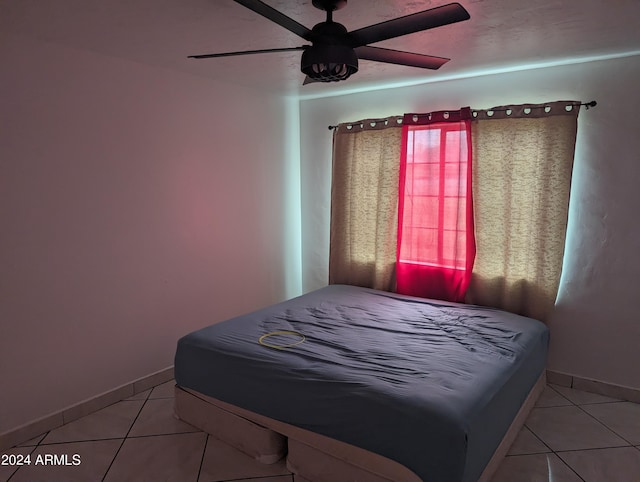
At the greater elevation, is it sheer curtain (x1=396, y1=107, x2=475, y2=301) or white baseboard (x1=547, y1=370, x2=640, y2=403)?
sheer curtain (x1=396, y1=107, x2=475, y2=301)

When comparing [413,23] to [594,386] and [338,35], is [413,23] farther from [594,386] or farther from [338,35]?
[594,386]

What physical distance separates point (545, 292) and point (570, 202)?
0.64 metres

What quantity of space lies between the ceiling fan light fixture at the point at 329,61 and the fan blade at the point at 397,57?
0.19 m

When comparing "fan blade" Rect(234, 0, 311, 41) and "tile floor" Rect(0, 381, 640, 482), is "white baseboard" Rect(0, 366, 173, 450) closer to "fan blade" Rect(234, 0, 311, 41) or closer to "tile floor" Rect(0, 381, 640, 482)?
"tile floor" Rect(0, 381, 640, 482)

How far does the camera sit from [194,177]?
3383 mm

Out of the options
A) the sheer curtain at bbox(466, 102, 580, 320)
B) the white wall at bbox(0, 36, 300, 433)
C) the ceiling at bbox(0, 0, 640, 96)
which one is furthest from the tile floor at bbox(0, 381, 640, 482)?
the ceiling at bbox(0, 0, 640, 96)

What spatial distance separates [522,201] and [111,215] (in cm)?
281

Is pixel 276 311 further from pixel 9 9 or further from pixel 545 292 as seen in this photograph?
pixel 9 9

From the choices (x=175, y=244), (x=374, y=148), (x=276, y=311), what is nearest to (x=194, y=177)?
(x=175, y=244)

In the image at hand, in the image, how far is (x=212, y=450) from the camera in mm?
2391

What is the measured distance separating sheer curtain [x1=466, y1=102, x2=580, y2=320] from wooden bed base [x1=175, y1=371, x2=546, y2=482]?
2.57 feet

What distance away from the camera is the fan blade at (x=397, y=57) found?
74.9 inches

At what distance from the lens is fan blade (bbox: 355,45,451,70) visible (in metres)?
1.90

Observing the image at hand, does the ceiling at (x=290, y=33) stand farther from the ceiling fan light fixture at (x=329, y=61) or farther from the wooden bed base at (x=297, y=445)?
the wooden bed base at (x=297, y=445)
